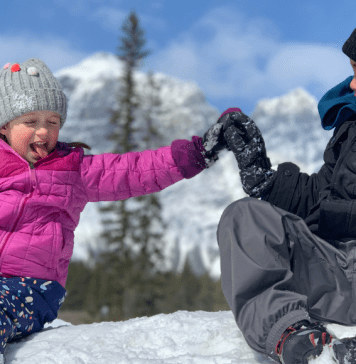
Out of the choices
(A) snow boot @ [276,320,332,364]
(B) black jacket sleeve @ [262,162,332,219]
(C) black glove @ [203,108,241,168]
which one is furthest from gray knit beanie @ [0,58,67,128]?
(A) snow boot @ [276,320,332,364]

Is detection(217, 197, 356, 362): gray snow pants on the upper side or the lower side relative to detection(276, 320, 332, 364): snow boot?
upper

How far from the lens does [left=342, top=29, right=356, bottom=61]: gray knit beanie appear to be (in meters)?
2.21

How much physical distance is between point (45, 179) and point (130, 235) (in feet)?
60.7

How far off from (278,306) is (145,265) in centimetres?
2031

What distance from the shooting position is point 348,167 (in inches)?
82.5

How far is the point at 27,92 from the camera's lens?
2.83 m

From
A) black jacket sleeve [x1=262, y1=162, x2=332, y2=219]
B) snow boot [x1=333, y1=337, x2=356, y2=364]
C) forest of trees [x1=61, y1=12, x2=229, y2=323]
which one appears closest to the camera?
snow boot [x1=333, y1=337, x2=356, y2=364]

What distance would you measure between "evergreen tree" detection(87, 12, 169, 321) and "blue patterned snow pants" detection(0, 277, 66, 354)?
1729 centimetres

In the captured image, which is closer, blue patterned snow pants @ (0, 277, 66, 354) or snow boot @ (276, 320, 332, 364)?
snow boot @ (276, 320, 332, 364)

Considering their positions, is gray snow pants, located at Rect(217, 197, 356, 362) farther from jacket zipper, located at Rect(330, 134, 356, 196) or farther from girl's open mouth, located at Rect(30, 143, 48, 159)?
girl's open mouth, located at Rect(30, 143, 48, 159)

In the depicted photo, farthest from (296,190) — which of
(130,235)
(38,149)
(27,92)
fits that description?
(130,235)

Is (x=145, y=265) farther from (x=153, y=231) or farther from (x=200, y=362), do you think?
(x=200, y=362)

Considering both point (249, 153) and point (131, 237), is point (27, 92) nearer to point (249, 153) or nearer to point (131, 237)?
point (249, 153)

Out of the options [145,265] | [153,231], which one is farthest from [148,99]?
[145,265]
